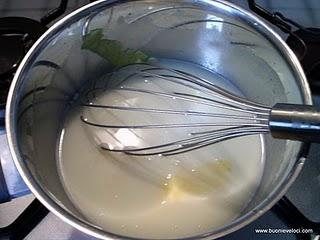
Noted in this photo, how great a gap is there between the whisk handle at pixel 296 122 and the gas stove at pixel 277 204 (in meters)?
0.13

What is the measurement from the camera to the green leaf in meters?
0.67

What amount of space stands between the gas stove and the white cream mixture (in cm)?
4

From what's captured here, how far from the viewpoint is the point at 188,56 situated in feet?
2.44

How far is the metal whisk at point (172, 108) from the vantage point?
23.1 inches

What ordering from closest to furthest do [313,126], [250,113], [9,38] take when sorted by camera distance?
[313,126], [250,113], [9,38]

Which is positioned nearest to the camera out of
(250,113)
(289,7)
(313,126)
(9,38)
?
(313,126)

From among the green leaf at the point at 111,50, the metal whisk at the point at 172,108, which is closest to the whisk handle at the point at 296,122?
the metal whisk at the point at 172,108

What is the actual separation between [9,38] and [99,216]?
0.29 m

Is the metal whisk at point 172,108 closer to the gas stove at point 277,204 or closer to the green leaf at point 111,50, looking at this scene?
the green leaf at point 111,50

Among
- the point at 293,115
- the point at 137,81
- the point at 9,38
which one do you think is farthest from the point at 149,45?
the point at 293,115

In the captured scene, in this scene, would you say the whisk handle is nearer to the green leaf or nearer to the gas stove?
the gas stove

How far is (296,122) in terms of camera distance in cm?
46

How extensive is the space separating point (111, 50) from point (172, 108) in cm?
13

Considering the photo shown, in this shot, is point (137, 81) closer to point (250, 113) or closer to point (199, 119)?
point (199, 119)
